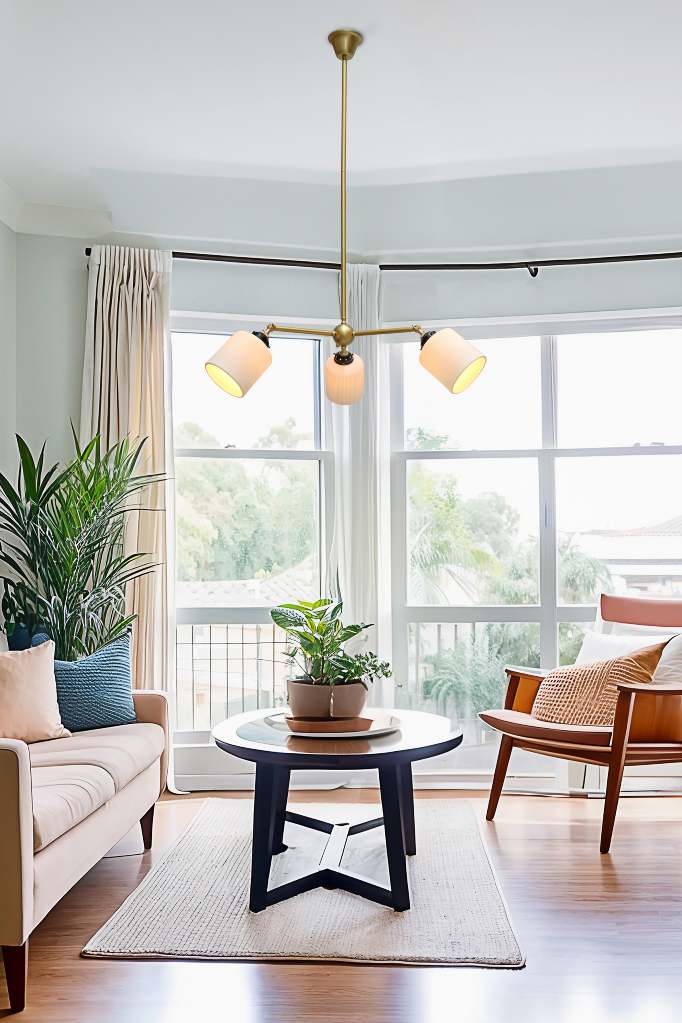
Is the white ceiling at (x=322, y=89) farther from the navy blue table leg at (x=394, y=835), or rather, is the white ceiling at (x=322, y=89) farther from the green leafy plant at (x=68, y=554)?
the navy blue table leg at (x=394, y=835)

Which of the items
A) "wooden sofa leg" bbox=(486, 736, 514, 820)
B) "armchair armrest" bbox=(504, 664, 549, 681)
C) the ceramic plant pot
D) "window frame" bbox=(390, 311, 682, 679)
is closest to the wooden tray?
the ceramic plant pot

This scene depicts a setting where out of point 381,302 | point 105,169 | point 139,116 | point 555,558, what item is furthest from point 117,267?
point 555,558

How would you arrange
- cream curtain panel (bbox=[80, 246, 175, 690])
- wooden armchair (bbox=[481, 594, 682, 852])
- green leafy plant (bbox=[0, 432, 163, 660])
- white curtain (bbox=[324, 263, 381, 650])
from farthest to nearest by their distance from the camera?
white curtain (bbox=[324, 263, 381, 650]), cream curtain panel (bbox=[80, 246, 175, 690]), green leafy plant (bbox=[0, 432, 163, 660]), wooden armchair (bbox=[481, 594, 682, 852])

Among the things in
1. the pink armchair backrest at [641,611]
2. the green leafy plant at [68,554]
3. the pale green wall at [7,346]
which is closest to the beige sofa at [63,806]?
the green leafy plant at [68,554]

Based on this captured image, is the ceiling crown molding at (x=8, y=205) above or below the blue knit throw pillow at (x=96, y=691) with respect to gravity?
above

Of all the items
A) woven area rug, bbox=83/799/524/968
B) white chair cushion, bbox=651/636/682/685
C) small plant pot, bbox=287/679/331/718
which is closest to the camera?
woven area rug, bbox=83/799/524/968

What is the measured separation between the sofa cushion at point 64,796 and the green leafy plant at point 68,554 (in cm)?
112

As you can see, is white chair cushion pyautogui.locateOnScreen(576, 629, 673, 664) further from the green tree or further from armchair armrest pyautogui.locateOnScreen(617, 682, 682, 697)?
the green tree

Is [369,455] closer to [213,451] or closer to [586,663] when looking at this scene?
[213,451]

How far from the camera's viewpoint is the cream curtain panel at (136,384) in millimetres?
4336

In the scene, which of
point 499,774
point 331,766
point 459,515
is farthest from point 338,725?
point 459,515

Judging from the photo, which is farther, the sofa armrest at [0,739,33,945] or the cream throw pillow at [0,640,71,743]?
the cream throw pillow at [0,640,71,743]

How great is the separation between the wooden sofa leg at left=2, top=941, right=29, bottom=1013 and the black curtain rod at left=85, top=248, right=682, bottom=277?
3.12m

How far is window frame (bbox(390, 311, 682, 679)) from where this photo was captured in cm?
453
